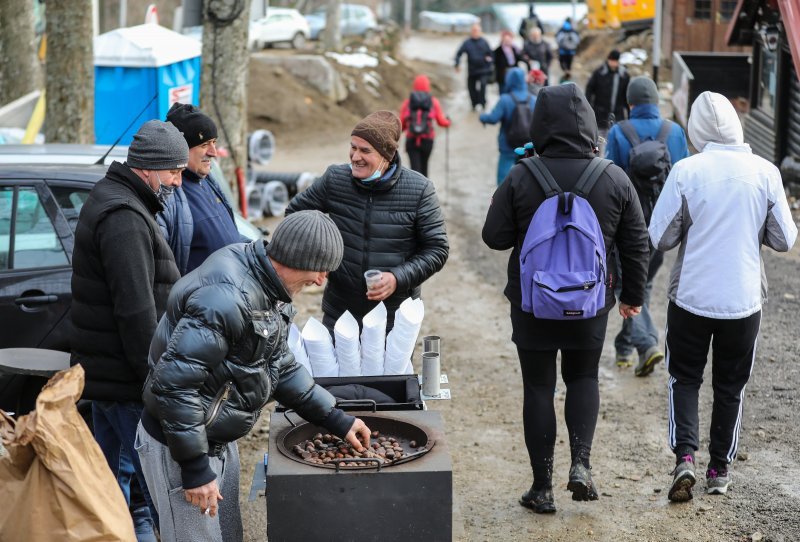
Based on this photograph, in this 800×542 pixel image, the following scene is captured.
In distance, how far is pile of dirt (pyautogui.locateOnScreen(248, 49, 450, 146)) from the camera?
78.6 feet

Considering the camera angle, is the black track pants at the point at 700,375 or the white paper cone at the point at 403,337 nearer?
the white paper cone at the point at 403,337

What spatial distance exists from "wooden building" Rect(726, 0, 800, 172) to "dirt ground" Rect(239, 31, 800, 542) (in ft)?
12.3

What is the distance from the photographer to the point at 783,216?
5.14 meters

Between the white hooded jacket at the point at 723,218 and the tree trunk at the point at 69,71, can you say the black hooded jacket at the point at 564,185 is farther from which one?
the tree trunk at the point at 69,71

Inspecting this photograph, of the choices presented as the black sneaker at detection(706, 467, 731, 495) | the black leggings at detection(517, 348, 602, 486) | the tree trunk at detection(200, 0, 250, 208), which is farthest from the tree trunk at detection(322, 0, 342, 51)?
the black leggings at detection(517, 348, 602, 486)

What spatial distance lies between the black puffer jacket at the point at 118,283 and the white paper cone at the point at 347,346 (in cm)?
86

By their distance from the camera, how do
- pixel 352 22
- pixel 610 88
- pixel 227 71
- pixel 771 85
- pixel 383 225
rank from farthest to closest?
pixel 352 22, pixel 771 85, pixel 610 88, pixel 227 71, pixel 383 225

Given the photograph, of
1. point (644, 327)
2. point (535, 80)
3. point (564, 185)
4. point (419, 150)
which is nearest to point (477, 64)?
point (419, 150)

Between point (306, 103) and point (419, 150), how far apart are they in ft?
36.1

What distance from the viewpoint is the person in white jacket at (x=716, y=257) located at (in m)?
5.14

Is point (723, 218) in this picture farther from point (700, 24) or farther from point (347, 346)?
point (700, 24)

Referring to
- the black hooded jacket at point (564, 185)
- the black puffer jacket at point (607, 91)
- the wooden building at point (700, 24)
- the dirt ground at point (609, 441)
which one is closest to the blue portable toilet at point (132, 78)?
the dirt ground at point (609, 441)

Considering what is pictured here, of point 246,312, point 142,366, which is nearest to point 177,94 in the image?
point 142,366

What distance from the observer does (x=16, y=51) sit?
664 inches
